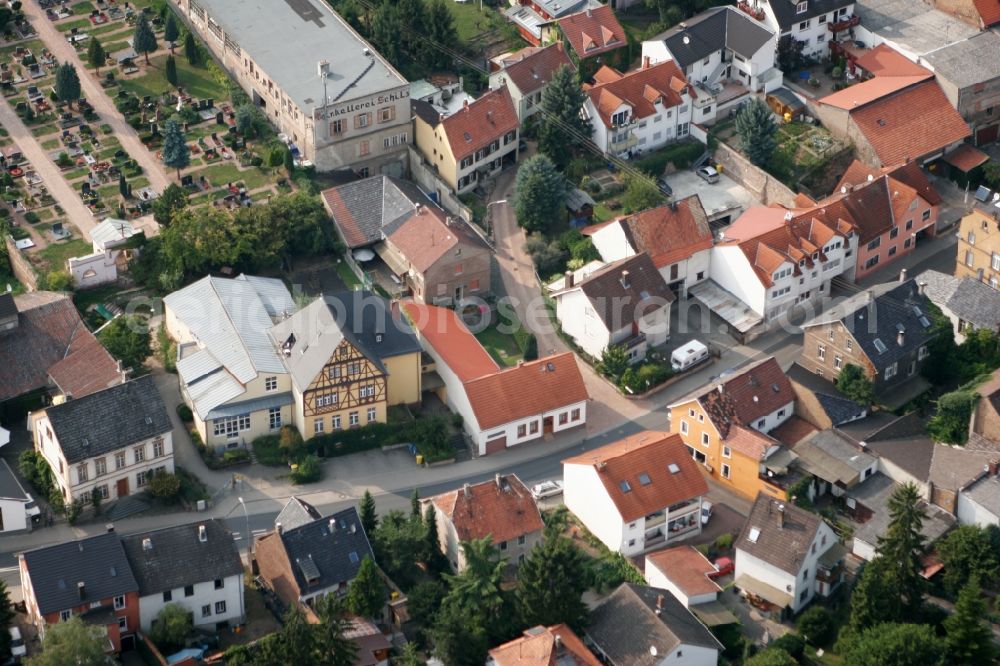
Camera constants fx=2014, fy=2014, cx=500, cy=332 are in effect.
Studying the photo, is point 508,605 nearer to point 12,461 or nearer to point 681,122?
point 12,461

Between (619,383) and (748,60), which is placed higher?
(748,60)

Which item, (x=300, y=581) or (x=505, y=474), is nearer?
(x=300, y=581)

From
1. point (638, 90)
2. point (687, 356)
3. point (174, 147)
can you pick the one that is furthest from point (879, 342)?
point (174, 147)

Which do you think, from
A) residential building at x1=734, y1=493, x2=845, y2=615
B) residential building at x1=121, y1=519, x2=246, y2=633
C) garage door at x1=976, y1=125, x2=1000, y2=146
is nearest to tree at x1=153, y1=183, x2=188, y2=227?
residential building at x1=121, y1=519, x2=246, y2=633

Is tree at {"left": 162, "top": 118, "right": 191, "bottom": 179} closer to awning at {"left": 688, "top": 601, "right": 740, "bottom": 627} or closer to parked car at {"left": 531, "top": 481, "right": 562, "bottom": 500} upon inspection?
parked car at {"left": 531, "top": 481, "right": 562, "bottom": 500}

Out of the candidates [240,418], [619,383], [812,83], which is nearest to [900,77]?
[812,83]

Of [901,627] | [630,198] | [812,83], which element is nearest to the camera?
[901,627]

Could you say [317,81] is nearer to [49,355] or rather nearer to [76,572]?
[49,355]

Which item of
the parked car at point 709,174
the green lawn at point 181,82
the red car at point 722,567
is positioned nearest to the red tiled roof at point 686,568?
the red car at point 722,567

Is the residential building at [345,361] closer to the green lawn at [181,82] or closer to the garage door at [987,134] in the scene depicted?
the green lawn at [181,82]
